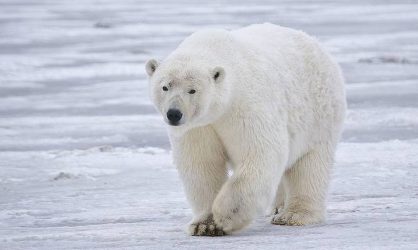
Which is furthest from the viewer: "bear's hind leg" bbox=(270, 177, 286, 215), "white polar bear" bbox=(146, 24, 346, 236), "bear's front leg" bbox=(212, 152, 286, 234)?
"bear's hind leg" bbox=(270, 177, 286, 215)

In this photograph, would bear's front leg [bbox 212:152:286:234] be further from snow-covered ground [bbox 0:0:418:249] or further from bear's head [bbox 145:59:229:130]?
bear's head [bbox 145:59:229:130]

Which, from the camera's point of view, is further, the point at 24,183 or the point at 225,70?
the point at 24,183

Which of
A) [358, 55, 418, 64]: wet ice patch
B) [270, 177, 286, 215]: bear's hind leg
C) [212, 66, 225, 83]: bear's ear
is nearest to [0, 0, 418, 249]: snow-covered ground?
[358, 55, 418, 64]: wet ice patch

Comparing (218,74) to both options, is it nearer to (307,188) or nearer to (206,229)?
(206,229)

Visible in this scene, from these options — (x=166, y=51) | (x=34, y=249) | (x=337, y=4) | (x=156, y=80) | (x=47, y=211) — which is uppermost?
(x=156, y=80)

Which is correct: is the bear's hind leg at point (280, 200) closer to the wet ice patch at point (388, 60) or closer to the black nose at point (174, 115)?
the black nose at point (174, 115)

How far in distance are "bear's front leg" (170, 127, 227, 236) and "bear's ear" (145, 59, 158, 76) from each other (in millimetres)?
357

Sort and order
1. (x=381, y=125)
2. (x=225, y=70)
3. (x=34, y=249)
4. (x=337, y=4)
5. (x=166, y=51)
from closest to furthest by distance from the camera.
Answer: (x=34, y=249) < (x=225, y=70) < (x=381, y=125) < (x=166, y=51) < (x=337, y=4)

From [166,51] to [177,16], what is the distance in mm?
5897

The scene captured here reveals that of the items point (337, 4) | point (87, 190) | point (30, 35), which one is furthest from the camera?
point (337, 4)

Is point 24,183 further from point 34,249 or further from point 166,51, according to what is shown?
point 166,51

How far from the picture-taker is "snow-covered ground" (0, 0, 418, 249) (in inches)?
192

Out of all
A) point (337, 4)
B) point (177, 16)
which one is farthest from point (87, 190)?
point (337, 4)

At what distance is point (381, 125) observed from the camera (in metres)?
8.95
